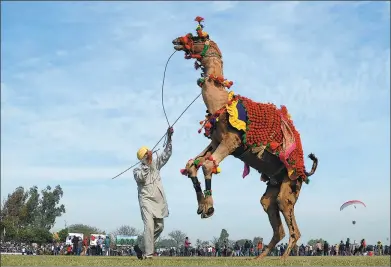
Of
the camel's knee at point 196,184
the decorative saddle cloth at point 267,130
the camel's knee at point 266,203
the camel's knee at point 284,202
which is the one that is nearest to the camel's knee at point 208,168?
the camel's knee at point 196,184

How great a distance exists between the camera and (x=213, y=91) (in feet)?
38.4

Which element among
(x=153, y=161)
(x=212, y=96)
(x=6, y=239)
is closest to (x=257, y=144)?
(x=212, y=96)

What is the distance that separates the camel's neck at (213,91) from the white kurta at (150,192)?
1865 mm

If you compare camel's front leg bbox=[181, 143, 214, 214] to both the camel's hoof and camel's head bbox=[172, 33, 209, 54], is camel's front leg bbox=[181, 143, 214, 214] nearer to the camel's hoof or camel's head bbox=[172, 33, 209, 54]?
the camel's hoof

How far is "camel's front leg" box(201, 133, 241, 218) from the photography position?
10.7m

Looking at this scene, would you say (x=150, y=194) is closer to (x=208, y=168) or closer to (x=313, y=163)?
(x=208, y=168)

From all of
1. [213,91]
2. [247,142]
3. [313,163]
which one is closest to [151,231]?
[247,142]

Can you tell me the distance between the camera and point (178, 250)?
36.5 metres

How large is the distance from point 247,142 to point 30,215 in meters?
40.2

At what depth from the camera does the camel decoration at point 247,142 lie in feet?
36.5

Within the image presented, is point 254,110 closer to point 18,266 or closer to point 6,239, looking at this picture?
point 18,266

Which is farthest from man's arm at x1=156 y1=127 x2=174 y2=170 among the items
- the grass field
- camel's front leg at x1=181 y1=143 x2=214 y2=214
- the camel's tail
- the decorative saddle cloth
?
the camel's tail

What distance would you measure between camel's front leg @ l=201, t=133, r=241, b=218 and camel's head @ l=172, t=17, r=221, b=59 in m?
2.20

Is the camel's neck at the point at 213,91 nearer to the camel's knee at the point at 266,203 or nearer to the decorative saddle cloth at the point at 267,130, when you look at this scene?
the decorative saddle cloth at the point at 267,130
